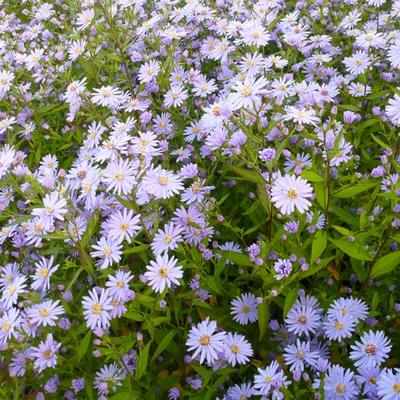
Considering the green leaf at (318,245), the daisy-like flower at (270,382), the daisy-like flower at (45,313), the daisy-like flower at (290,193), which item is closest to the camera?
the daisy-like flower at (270,382)

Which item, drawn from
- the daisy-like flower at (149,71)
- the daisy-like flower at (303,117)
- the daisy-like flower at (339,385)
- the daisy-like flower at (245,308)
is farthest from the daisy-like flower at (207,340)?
the daisy-like flower at (149,71)

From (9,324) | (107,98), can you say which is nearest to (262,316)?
(9,324)

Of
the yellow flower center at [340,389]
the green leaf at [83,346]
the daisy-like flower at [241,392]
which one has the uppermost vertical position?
the green leaf at [83,346]

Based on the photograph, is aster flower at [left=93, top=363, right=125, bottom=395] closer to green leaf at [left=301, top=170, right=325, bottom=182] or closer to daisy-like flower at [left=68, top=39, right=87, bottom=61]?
green leaf at [left=301, top=170, right=325, bottom=182]

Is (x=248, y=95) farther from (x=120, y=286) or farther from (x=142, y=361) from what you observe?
(x=142, y=361)

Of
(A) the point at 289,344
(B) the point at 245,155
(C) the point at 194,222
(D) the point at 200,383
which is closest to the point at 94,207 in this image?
(C) the point at 194,222

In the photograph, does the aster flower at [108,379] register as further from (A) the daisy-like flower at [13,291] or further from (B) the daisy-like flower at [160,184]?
(B) the daisy-like flower at [160,184]

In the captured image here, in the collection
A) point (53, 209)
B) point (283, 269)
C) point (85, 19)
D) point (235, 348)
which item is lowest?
point (235, 348)
